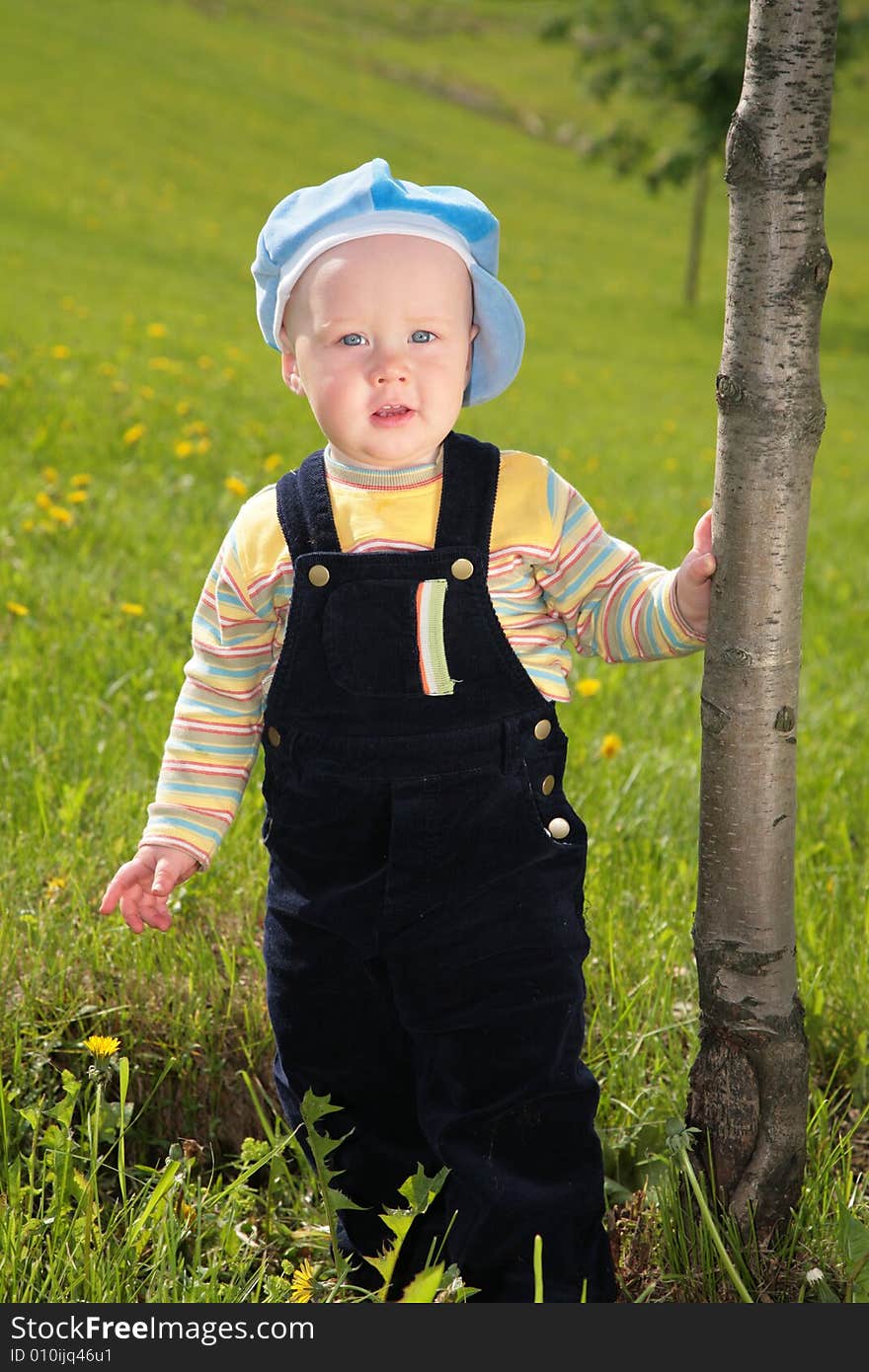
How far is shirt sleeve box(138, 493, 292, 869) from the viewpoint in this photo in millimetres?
2023

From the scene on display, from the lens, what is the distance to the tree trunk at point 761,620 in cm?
171

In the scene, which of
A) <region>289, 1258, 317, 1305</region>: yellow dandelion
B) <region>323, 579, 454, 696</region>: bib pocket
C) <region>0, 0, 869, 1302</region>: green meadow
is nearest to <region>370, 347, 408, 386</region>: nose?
<region>323, 579, 454, 696</region>: bib pocket

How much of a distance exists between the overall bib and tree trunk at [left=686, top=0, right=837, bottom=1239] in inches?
8.2

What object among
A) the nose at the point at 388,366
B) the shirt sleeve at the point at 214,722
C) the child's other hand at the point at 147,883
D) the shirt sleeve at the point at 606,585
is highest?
the nose at the point at 388,366

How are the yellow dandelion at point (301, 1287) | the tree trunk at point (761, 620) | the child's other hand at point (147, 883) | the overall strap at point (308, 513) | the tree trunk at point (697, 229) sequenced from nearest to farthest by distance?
1. the tree trunk at point (761, 620)
2. the yellow dandelion at point (301, 1287)
3. the overall strap at point (308, 513)
4. the child's other hand at point (147, 883)
5. the tree trunk at point (697, 229)

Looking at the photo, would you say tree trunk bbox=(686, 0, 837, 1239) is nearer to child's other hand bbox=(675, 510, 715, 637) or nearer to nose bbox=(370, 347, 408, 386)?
child's other hand bbox=(675, 510, 715, 637)

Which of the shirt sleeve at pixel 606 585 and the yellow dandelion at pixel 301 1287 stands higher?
the shirt sleeve at pixel 606 585

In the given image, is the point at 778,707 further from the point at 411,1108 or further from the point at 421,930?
the point at 411,1108

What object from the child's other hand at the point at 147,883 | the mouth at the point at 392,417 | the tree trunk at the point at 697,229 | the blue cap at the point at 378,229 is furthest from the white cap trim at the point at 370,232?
the tree trunk at the point at 697,229

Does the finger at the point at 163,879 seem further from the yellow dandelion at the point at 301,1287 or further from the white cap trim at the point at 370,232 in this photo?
the white cap trim at the point at 370,232

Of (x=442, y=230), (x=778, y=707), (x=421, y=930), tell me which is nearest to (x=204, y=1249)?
(x=421, y=930)

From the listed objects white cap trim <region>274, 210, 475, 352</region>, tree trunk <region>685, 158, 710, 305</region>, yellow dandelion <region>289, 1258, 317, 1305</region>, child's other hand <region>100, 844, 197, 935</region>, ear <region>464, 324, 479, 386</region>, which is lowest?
yellow dandelion <region>289, 1258, 317, 1305</region>

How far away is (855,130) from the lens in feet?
136

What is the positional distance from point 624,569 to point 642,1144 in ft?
3.09
